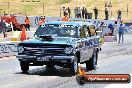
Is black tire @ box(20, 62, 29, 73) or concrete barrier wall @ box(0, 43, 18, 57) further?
concrete barrier wall @ box(0, 43, 18, 57)

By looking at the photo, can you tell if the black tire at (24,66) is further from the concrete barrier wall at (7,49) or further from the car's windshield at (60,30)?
the concrete barrier wall at (7,49)

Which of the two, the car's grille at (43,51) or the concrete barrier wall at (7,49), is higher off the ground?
the car's grille at (43,51)

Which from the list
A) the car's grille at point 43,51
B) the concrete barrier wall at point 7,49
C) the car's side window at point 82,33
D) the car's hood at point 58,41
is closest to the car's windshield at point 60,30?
the car's side window at point 82,33

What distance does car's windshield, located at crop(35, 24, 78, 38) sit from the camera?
14844 millimetres

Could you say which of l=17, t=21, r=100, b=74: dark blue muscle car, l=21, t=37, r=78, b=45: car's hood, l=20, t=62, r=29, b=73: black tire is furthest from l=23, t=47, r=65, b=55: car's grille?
l=20, t=62, r=29, b=73: black tire

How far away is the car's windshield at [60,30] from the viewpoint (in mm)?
14844

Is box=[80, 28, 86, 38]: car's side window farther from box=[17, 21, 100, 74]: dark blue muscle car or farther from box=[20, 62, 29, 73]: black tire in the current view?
box=[20, 62, 29, 73]: black tire

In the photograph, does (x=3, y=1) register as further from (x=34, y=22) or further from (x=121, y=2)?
(x=34, y=22)

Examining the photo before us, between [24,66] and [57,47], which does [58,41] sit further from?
[24,66]

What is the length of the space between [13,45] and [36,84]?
488 inches

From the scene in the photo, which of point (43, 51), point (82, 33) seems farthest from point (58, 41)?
point (82, 33)

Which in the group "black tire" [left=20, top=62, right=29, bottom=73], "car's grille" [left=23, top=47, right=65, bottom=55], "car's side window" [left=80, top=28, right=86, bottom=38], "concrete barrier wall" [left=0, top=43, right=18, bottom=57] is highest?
"car's side window" [left=80, top=28, right=86, bottom=38]

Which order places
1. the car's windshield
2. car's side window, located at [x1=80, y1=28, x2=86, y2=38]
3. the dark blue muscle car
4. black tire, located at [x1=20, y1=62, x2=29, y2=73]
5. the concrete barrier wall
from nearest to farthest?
1. the dark blue muscle car
2. black tire, located at [x1=20, y1=62, x2=29, y2=73]
3. the car's windshield
4. car's side window, located at [x1=80, y1=28, x2=86, y2=38]
5. the concrete barrier wall

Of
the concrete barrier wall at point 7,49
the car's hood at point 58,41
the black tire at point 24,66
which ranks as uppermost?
the car's hood at point 58,41
